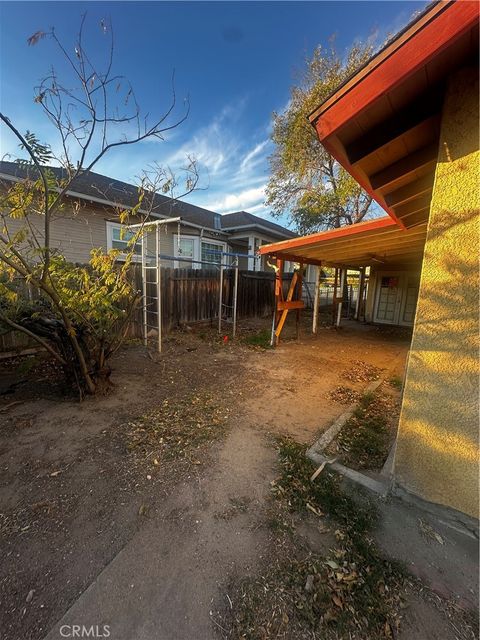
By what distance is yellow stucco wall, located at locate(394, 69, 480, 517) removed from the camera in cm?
166

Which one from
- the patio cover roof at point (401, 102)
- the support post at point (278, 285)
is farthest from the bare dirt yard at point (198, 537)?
the support post at point (278, 285)

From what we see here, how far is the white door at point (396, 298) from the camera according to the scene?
10617 millimetres

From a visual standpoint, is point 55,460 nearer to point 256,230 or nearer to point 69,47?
point 69,47

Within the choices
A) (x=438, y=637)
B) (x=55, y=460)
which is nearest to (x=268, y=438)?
(x=438, y=637)

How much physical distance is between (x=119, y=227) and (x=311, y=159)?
31.4 ft

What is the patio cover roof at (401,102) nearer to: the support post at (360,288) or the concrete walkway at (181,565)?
the concrete walkway at (181,565)

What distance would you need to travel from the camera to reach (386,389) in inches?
179

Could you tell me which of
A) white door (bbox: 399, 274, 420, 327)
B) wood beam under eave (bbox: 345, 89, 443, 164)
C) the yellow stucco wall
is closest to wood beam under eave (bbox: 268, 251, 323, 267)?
wood beam under eave (bbox: 345, 89, 443, 164)

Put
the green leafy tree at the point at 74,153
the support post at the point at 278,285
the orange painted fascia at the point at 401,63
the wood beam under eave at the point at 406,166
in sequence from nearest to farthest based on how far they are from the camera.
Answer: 1. the orange painted fascia at the point at 401,63
2. the wood beam under eave at the point at 406,166
3. the green leafy tree at the point at 74,153
4. the support post at the point at 278,285

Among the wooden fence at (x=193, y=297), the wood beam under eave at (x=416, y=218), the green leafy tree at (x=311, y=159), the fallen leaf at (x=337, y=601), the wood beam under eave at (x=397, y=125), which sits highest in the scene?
the green leafy tree at (x=311, y=159)

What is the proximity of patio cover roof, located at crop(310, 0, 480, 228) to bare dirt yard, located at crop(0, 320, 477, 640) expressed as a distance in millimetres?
2755

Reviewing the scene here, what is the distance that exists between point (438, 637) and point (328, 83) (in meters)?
15.0

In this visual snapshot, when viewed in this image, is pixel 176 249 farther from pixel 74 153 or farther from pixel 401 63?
pixel 401 63

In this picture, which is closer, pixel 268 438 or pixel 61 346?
pixel 268 438
